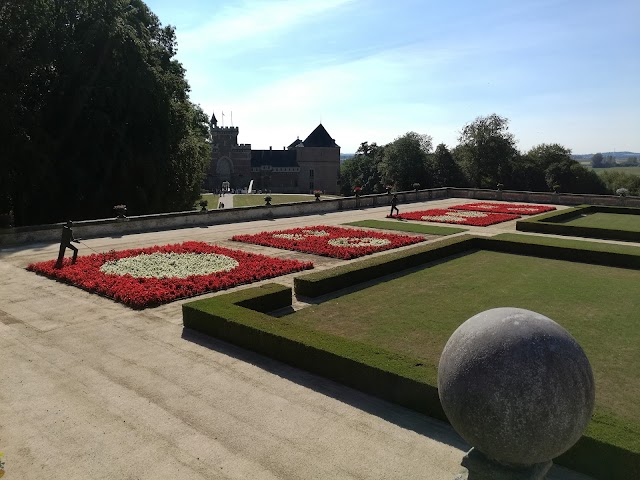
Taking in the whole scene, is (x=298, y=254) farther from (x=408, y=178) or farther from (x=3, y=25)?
(x=408, y=178)

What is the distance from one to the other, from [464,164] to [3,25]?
61.5 meters

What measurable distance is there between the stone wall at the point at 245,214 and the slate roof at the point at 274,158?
221 ft

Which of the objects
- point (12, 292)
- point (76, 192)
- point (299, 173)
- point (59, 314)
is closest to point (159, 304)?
point (59, 314)

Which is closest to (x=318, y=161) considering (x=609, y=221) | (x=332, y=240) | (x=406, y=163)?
(x=406, y=163)

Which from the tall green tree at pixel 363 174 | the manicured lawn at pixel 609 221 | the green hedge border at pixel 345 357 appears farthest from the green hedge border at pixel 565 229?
the tall green tree at pixel 363 174

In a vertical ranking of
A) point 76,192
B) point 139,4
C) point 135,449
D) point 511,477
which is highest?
point 139,4

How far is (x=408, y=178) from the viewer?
71562mm

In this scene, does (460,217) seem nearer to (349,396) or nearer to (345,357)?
(345,357)

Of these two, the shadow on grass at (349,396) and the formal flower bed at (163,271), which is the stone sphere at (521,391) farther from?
the formal flower bed at (163,271)

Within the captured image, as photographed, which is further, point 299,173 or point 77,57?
point 299,173

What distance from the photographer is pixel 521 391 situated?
13.4ft

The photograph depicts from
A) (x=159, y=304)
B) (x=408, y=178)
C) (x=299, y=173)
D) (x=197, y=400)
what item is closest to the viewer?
(x=197, y=400)

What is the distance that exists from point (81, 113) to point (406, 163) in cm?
5205

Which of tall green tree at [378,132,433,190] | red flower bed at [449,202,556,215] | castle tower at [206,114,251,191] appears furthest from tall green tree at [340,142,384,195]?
red flower bed at [449,202,556,215]
